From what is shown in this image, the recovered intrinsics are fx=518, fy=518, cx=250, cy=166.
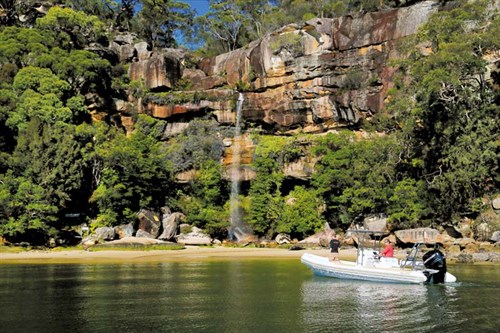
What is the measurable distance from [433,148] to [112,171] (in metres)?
26.5

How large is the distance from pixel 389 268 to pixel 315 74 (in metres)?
30.8

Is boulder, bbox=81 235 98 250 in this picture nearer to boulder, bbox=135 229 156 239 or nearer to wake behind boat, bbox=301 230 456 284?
boulder, bbox=135 229 156 239

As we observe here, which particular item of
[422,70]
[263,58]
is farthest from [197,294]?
[263,58]

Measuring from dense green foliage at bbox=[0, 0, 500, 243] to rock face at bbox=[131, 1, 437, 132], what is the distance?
1564mm

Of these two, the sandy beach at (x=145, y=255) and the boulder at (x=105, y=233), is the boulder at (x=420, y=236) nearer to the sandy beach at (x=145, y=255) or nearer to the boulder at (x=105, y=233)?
the sandy beach at (x=145, y=255)

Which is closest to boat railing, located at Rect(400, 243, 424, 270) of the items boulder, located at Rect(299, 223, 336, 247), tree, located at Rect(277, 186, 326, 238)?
boulder, located at Rect(299, 223, 336, 247)

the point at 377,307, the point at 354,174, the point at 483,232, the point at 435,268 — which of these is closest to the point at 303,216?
the point at 354,174

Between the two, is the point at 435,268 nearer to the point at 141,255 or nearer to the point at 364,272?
the point at 364,272

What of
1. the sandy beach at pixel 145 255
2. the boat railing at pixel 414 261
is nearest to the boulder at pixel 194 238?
the sandy beach at pixel 145 255

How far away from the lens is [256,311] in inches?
583

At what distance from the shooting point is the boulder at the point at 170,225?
42375 millimetres

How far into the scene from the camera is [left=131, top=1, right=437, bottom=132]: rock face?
157 ft

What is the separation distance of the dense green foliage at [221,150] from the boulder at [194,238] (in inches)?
36.1

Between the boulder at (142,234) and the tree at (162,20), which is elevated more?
the tree at (162,20)
